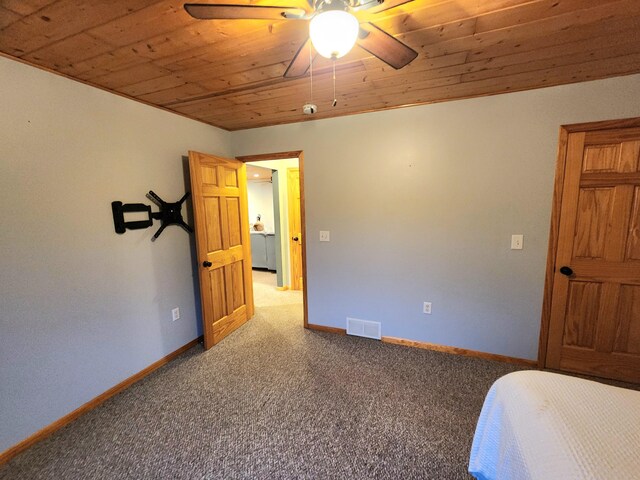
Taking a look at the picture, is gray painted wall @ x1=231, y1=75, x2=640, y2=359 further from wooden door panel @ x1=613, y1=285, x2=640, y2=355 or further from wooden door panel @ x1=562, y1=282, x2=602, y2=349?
wooden door panel @ x1=613, y1=285, x2=640, y2=355

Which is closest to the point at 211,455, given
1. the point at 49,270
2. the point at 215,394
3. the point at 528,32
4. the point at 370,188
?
the point at 215,394

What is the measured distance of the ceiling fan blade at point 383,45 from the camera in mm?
1055

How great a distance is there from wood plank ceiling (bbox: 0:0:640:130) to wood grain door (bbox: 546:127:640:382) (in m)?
0.54

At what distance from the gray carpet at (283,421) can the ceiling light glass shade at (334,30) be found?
6.68 ft

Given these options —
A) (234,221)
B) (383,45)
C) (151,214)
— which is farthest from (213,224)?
(383,45)

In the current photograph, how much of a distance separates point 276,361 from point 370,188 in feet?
6.20

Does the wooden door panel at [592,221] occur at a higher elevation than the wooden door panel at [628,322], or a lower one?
higher

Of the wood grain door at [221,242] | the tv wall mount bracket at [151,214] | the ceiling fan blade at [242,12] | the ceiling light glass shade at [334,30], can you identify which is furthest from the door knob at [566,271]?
the tv wall mount bracket at [151,214]

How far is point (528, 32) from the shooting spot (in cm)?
139

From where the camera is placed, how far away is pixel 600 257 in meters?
2.07

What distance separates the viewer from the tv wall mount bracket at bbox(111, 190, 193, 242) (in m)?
2.08

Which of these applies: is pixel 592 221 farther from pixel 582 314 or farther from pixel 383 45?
pixel 383 45

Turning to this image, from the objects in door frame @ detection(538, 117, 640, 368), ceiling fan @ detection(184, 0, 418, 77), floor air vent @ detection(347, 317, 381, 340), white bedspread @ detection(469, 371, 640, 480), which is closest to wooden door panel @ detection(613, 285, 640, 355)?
door frame @ detection(538, 117, 640, 368)

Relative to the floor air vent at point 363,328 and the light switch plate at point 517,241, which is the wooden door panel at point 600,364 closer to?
the light switch plate at point 517,241
